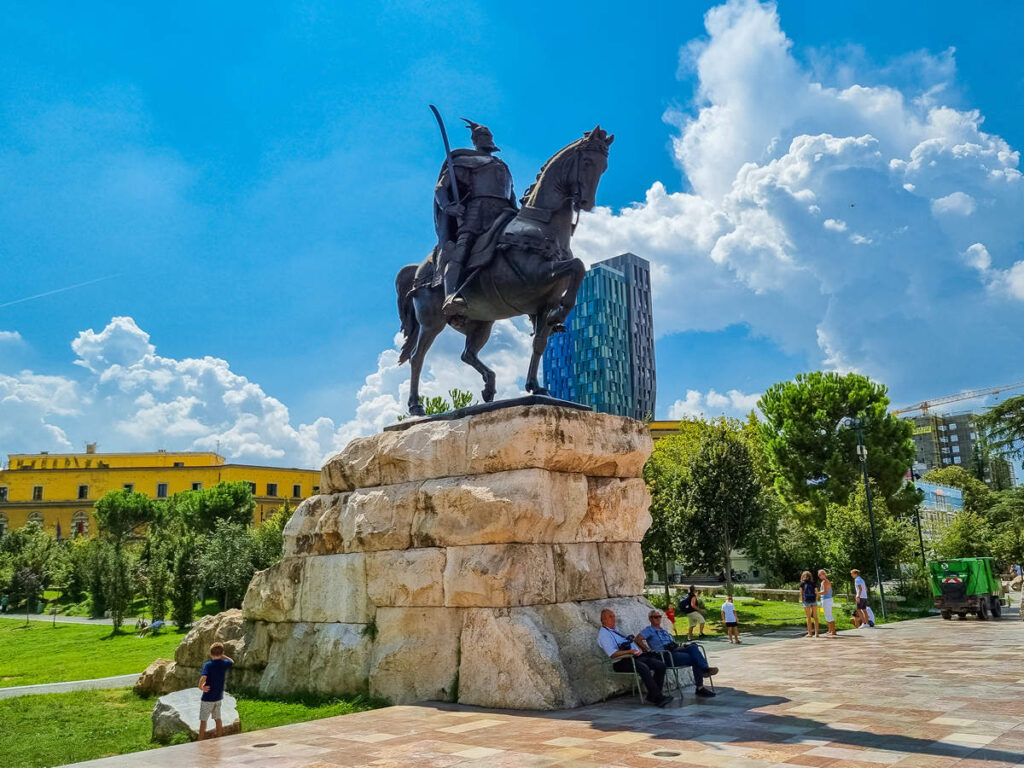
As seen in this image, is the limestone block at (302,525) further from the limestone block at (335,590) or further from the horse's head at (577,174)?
the horse's head at (577,174)

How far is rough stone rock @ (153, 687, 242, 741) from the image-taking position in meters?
7.51

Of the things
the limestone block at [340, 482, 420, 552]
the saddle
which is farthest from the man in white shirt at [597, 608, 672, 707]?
the saddle

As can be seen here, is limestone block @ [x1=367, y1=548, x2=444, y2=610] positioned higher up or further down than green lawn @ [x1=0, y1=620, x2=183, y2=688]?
higher up

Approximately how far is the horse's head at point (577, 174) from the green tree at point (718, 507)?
17.4 meters

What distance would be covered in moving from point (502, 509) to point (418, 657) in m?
1.92

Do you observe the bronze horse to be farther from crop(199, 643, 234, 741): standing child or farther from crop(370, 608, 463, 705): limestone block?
crop(199, 643, 234, 741): standing child

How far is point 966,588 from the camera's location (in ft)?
73.0

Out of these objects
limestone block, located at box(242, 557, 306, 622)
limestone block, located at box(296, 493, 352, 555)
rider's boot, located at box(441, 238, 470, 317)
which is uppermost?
rider's boot, located at box(441, 238, 470, 317)

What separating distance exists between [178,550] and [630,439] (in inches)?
1209

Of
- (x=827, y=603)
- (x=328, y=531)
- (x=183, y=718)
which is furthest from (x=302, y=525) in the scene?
(x=827, y=603)

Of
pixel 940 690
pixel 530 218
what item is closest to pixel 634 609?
pixel 940 690

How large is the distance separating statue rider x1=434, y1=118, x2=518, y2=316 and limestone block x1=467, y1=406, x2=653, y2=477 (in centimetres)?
211

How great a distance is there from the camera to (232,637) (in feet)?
36.7

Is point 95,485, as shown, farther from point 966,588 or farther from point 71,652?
point 966,588
